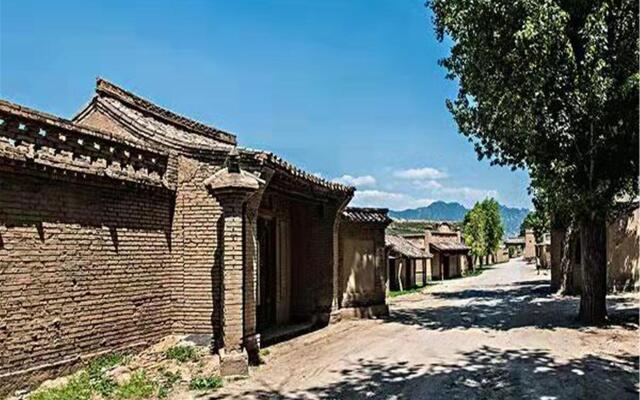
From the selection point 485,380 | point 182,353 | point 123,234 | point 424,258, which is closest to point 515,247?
point 424,258

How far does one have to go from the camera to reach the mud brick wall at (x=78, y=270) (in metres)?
7.59

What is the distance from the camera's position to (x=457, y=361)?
1067cm

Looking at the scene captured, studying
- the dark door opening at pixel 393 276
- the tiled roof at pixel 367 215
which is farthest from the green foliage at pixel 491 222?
the tiled roof at pixel 367 215

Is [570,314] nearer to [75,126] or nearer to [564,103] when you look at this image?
[564,103]

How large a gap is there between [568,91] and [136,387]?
35.3ft

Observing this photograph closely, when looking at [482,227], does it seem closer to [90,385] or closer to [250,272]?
[250,272]

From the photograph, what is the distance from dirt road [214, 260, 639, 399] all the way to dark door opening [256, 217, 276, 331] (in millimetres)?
1161

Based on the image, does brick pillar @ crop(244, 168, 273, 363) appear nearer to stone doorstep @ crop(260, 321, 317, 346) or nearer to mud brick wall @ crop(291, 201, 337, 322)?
stone doorstep @ crop(260, 321, 317, 346)

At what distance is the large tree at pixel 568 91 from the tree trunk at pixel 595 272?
2 centimetres

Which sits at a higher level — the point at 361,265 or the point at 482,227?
the point at 482,227

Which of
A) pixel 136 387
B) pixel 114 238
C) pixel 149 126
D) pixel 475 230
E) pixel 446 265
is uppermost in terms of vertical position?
pixel 149 126

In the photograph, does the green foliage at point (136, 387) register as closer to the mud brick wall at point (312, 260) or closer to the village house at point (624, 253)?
the mud brick wall at point (312, 260)

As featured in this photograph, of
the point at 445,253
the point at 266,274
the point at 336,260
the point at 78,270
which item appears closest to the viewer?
the point at 78,270

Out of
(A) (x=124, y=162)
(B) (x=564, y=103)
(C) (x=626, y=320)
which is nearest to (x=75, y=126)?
(A) (x=124, y=162)
